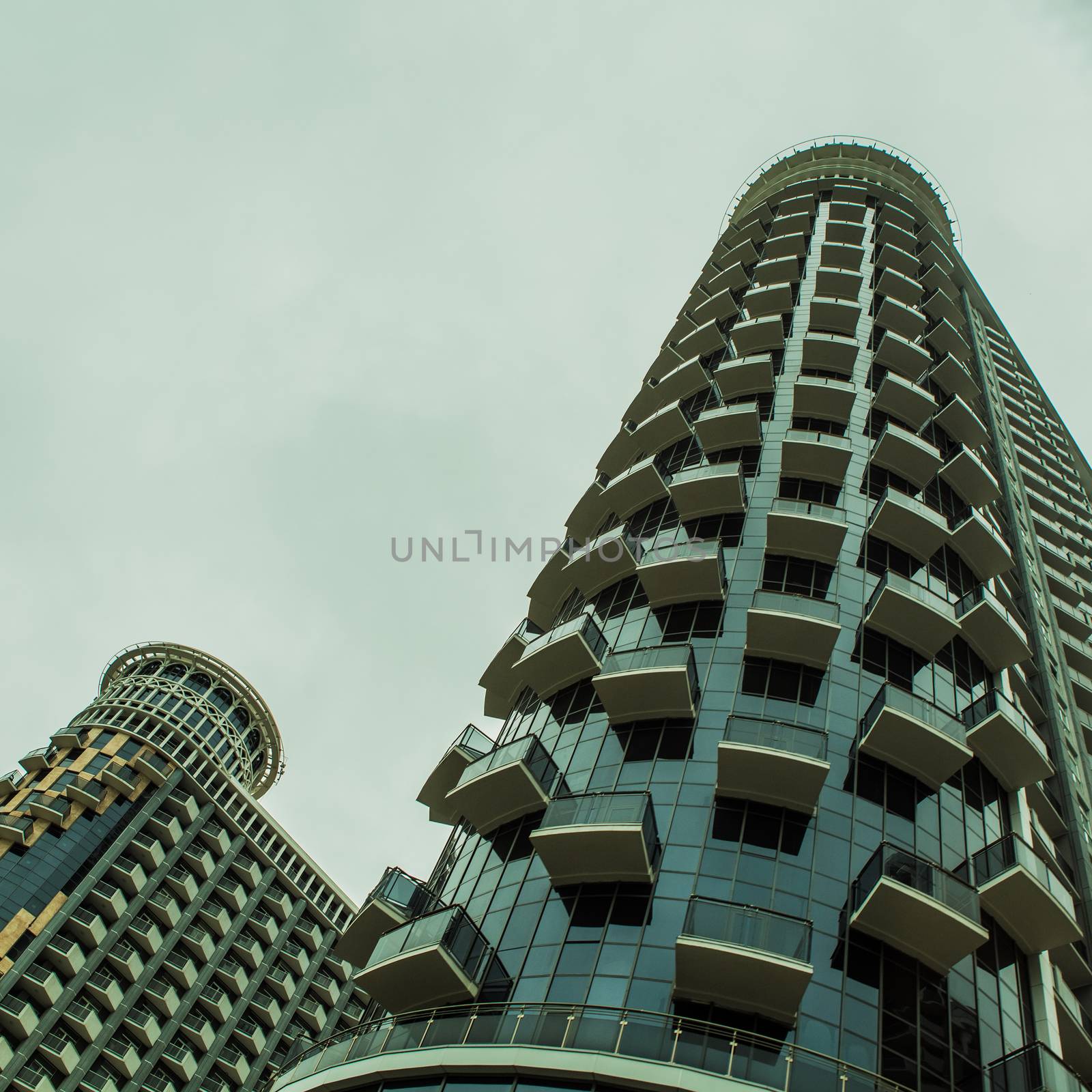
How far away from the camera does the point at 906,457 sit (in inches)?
1313

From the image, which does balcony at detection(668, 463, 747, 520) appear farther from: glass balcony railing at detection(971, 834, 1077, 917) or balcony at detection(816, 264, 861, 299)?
balcony at detection(816, 264, 861, 299)

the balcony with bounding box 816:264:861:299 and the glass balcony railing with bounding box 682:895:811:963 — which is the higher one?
the balcony with bounding box 816:264:861:299

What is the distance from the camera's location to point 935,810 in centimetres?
2327

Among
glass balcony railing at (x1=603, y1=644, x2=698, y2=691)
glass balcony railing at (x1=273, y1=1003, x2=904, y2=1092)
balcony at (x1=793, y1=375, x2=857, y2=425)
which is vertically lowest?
glass balcony railing at (x1=273, y1=1003, x2=904, y2=1092)

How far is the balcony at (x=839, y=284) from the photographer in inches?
1764

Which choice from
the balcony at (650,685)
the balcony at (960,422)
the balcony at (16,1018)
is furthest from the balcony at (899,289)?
the balcony at (16,1018)

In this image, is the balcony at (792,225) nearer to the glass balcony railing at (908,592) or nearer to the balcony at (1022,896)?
the glass balcony railing at (908,592)

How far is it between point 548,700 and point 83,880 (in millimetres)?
52684

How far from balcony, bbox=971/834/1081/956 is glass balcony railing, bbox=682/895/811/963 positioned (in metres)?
5.49

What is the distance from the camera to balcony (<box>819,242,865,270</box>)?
47562mm

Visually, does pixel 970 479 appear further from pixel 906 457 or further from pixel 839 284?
pixel 839 284

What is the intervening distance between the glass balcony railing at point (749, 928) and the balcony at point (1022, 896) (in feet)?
18.0

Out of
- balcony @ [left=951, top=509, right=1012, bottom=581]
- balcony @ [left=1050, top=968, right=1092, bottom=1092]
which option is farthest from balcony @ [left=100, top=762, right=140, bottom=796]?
balcony @ [left=1050, top=968, right=1092, bottom=1092]

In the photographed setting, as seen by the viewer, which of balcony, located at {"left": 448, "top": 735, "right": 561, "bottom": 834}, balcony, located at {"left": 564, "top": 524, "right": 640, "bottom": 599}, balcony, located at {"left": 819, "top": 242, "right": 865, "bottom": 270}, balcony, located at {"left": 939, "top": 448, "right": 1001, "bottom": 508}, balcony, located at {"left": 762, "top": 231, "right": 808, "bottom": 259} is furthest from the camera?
balcony, located at {"left": 762, "top": 231, "right": 808, "bottom": 259}
